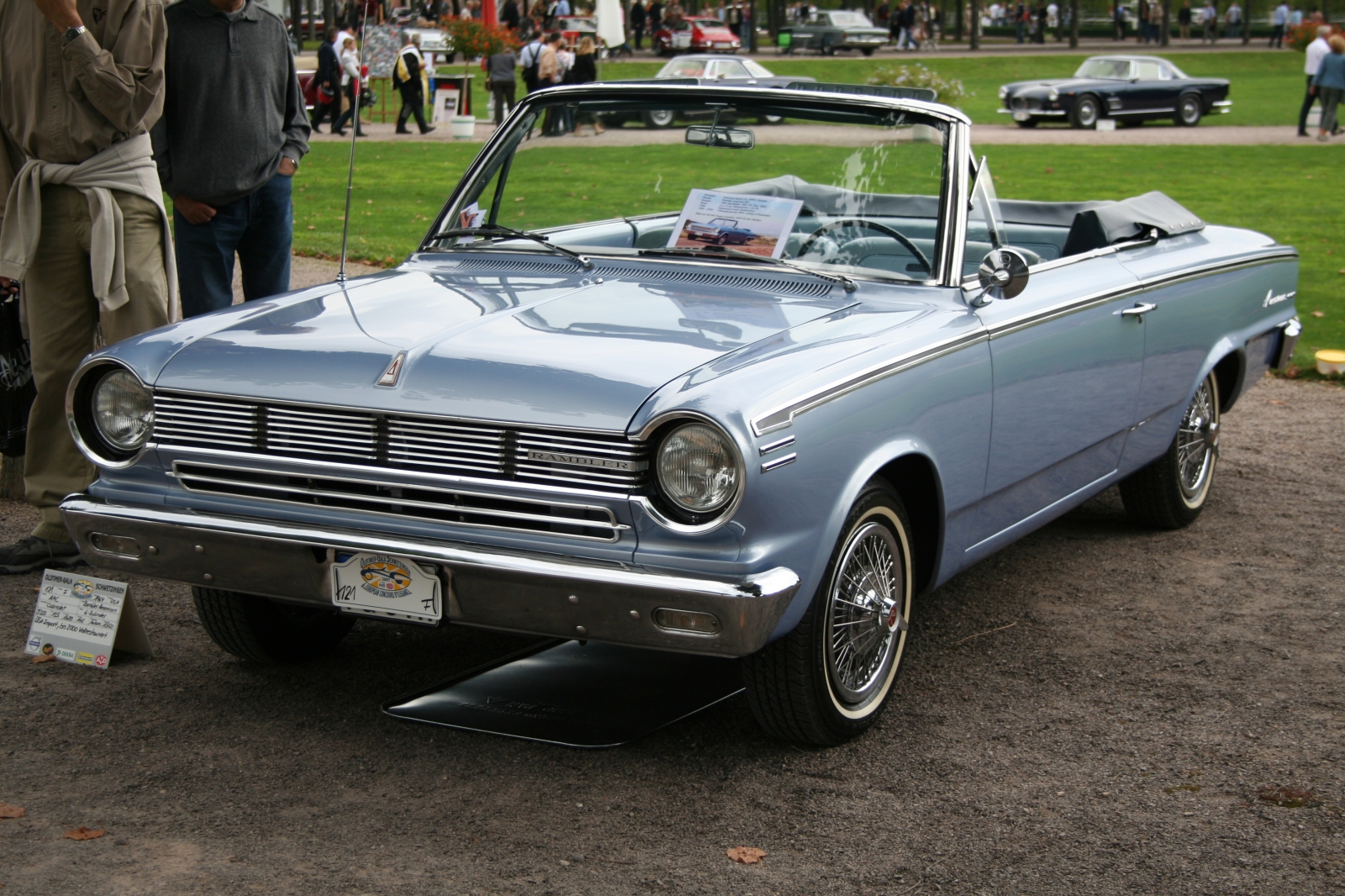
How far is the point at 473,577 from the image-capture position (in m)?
3.27

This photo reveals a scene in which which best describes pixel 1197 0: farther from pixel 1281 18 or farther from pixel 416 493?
pixel 416 493

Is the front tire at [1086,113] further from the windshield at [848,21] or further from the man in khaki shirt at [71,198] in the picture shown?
the man in khaki shirt at [71,198]

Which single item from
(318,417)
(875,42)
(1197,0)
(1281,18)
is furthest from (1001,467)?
(1197,0)

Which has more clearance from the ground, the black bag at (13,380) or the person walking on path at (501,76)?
the person walking on path at (501,76)

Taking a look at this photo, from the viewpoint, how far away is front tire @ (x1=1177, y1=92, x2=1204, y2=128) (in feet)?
95.0

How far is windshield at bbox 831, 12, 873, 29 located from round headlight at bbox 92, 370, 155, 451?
166 feet

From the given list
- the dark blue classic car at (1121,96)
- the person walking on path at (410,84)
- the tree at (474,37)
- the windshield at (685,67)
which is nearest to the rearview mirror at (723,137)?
the person walking on path at (410,84)

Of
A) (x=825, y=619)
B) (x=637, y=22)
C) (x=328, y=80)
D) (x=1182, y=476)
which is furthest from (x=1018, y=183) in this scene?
(x=637, y=22)

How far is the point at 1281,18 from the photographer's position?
188 ft

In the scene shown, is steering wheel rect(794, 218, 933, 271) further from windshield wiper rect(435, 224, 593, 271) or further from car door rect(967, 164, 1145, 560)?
windshield wiper rect(435, 224, 593, 271)

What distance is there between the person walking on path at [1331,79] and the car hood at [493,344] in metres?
23.1

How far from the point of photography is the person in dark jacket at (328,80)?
26031 millimetres

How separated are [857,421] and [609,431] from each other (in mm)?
675

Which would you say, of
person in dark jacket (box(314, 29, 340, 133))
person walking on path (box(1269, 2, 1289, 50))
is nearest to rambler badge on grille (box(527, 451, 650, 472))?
person in dark jacket (box(314, 29, 340, 133))
